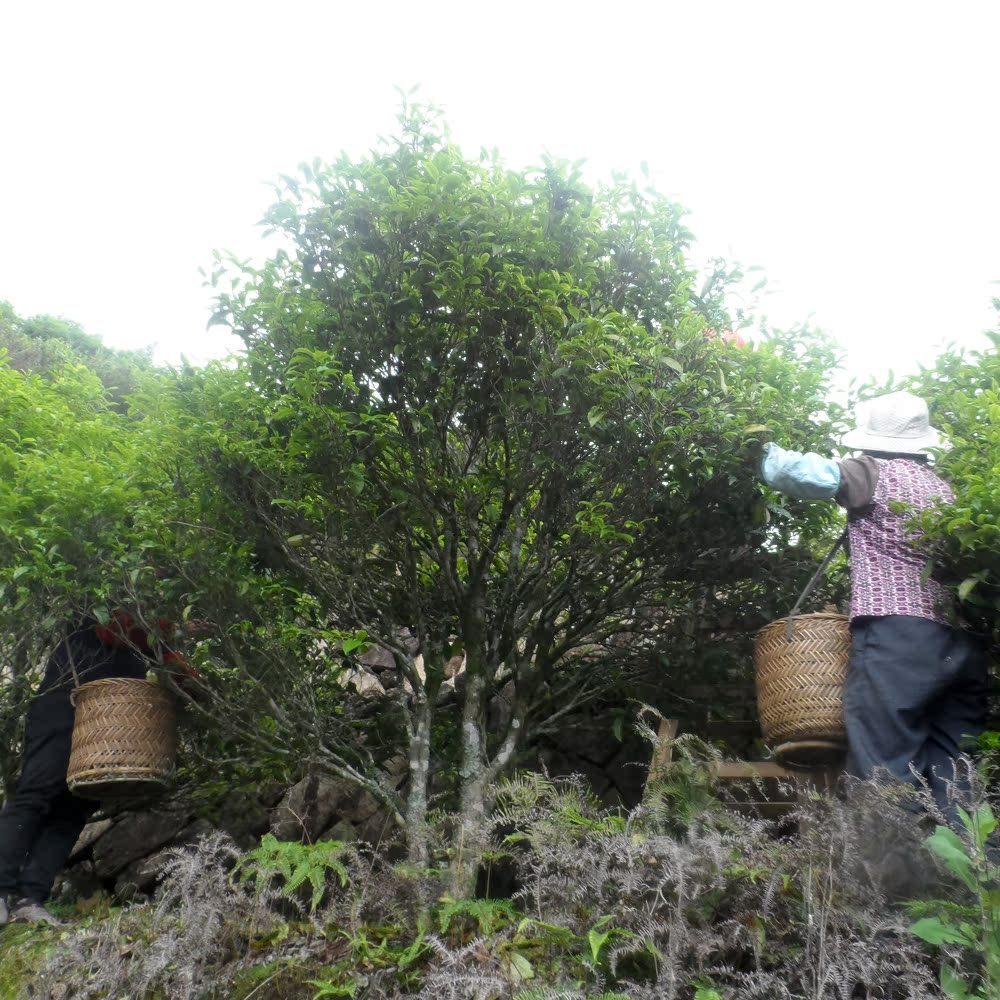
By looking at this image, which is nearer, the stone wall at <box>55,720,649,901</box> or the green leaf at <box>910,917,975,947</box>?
the green leaf at <box>910,917,975,947</box>

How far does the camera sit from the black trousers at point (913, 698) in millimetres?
3449

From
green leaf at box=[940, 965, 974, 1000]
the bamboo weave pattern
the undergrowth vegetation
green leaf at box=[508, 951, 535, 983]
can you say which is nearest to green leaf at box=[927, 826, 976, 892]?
the undergrowth vegetation

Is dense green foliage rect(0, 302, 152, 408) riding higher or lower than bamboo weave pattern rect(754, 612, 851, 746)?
higher

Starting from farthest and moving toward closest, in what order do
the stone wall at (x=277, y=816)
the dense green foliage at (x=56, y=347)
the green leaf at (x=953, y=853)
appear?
the dense green foliage at (x=56, y=347) → the stone wall at (x=277, y=816) → the green leaf at (x=953, y=853)

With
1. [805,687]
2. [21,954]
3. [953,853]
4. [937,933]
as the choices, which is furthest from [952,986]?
[21,954]

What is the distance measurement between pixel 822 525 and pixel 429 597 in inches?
77.8

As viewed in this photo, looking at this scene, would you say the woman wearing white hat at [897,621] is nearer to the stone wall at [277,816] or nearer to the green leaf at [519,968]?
the green leaf at [519,968]

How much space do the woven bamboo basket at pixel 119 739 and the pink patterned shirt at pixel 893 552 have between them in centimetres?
330

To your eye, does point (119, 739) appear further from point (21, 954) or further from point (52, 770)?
point (21, 954)

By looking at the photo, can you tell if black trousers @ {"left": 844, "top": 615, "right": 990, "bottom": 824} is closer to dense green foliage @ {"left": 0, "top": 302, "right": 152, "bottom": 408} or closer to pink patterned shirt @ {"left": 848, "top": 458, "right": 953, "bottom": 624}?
pink patterned shirt @ {"left": 848, "top": 458, "right": 953, "bottom": 624}

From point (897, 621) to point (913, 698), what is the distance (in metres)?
0.30

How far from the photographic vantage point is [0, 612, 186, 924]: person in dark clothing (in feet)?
15.3

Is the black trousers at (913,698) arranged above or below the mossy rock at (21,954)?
above

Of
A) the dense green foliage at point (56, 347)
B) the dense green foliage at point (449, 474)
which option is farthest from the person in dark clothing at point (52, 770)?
the dense green foliage at point (56, 347)
